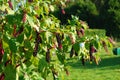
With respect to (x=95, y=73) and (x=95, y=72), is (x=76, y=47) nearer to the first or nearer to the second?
(x=95, y=73)

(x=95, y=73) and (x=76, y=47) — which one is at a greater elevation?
(x=76, y=47)

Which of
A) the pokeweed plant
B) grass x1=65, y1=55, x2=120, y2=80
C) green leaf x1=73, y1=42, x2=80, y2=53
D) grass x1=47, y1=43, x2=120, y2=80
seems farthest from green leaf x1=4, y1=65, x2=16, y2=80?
grass x1=65, y1=55, x2=120, y2=80

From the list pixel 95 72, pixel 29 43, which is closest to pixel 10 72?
pixel 29 43

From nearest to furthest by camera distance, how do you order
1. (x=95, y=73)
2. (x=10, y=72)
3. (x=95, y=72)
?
(x=10, y=72), (x=95, y=73), (x=95, y=72)

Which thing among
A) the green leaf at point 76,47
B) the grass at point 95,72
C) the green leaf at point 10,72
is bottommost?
the grass at point 95,72

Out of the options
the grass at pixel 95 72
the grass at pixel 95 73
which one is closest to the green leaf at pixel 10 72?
the grass at pixel 95 73

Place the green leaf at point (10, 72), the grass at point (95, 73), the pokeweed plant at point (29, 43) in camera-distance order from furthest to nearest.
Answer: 1. the grass at point (95, 73)
2. the green leaf at point (10, 72)
3. the pokeweed plant at point (29, 43)

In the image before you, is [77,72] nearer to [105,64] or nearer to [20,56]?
[105,64]

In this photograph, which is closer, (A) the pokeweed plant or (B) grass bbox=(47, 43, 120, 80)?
(A) the pokeweed plant

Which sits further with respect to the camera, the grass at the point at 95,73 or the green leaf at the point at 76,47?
the grass at the point at 95,73

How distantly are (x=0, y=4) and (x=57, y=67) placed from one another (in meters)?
0.87

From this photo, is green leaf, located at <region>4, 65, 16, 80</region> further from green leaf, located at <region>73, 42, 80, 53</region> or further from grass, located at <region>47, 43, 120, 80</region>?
grass, located at <region>47, 43, 120, 80</region>

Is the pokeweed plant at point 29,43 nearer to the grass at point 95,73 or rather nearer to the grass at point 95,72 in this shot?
the grass at point 95,73

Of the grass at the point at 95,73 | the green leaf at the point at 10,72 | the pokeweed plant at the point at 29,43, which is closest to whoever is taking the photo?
the pokeweed plant at the point at 29,43
